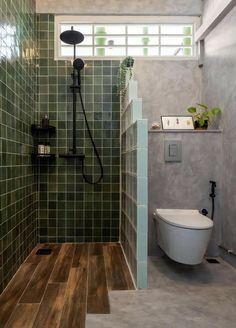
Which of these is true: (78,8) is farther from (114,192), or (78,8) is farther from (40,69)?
(114,192)

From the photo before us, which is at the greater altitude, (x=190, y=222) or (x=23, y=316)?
(x=190, y=222)

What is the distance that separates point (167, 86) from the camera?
3.37 meters

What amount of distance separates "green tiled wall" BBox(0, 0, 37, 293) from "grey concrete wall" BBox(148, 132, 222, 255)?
127 centimetres

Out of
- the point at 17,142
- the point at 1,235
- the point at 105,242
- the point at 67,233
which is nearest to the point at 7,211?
the point at 1,235

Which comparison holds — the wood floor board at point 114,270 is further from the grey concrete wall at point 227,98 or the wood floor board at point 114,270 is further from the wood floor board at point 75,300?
the grey concrete wall at point 227,98

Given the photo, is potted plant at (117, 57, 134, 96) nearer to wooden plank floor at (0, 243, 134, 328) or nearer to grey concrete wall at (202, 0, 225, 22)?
grey concrete wall at (202, 0, 225, 22)

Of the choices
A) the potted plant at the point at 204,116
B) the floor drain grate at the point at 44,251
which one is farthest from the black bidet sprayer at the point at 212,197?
the floor drain grate at the point at 44,251

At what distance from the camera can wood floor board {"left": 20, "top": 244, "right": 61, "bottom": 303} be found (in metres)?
1.96

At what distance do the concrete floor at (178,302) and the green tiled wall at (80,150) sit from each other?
1.08 meters

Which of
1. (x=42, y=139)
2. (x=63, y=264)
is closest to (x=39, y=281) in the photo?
(x=63, y=264)

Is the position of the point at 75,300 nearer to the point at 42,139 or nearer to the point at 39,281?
the point at 39,281

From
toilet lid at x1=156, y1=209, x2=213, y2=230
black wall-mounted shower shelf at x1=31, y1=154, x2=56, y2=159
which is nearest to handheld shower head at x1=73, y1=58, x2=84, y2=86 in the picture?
black wall-mounted shower shelf at x1=31, y1=154, x2=56, y2=159

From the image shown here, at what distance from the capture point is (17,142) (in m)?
2.52

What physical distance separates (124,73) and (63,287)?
2106 millimetres
